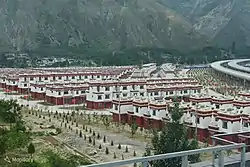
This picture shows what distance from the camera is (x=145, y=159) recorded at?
317 cm

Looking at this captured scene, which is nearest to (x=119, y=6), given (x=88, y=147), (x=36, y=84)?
(x=36, y=84)

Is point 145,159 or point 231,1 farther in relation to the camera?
point 231,1

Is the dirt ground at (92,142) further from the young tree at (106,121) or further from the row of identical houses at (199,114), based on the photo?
the row of identical houses at (199,114)

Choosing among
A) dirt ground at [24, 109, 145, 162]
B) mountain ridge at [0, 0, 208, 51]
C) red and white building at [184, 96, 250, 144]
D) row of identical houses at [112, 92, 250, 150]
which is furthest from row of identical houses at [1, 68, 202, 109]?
mountain ridge at [0, 0, 208, 51]

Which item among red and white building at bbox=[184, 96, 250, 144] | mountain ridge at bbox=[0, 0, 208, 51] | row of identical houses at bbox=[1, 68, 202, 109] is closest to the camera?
red and white building at bbox=[184, 96, 250, 144]

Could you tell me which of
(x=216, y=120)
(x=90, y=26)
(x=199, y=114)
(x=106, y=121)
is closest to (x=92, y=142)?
(x=199, y=114)

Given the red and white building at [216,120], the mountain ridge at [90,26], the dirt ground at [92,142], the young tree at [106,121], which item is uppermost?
the mountain ridge at [90,26]

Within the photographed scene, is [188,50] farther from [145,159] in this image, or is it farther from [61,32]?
[145,159]

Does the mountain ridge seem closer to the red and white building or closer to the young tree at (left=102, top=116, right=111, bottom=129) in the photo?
the young tree at (left=102, top=116, right=111, bottom=129)

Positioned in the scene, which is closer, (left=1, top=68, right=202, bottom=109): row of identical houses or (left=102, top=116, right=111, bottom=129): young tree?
(left=102, top=116, right=111, bottom=129): young tree

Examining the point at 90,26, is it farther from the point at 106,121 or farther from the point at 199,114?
the point at 199,114

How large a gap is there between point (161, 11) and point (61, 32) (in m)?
31.8

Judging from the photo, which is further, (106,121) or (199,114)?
(106,121)

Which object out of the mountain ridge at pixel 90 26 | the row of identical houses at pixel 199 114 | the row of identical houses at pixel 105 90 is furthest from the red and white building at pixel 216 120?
the mountain ridge at pixel 90 26
